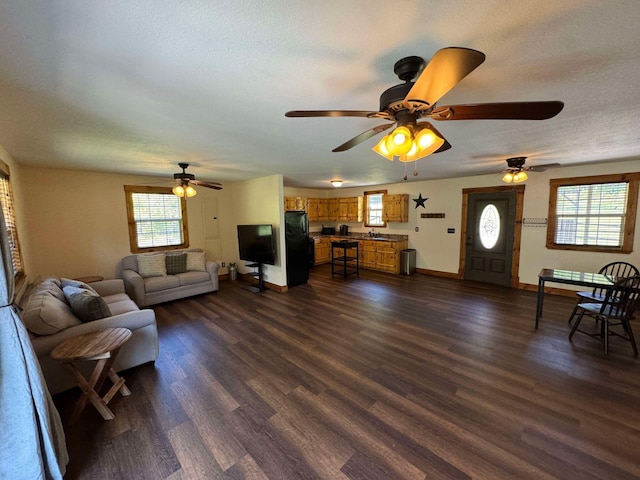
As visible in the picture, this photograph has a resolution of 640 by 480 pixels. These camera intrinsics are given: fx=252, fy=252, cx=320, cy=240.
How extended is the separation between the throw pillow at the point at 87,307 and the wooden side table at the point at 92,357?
1.17 feet

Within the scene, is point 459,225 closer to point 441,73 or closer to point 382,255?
point 382,255

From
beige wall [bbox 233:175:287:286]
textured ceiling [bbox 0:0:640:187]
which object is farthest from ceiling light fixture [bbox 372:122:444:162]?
beige wall [bbox 233:175:287:286]

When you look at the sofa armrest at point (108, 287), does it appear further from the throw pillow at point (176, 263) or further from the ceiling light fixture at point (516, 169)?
the ceiling light fixture at point (516, 169)

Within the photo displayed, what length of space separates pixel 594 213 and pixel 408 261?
3511mm

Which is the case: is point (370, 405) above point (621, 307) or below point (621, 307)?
below

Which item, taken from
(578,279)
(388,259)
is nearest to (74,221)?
(388,259)

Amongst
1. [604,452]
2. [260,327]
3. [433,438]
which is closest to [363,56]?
[433,438]

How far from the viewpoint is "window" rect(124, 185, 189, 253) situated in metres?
5.10

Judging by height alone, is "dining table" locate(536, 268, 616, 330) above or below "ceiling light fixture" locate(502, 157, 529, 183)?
below

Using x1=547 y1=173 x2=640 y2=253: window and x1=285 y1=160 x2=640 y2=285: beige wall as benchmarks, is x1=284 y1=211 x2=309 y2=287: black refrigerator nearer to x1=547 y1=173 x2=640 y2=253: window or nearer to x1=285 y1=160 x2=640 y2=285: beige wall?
x1=285 y1=160 x2=640 y2=285: beige wall

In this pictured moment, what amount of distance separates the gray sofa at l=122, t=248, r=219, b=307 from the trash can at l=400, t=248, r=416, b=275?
4625mm

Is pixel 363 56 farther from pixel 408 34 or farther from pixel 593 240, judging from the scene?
pixel 593 240

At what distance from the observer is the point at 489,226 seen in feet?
18.7

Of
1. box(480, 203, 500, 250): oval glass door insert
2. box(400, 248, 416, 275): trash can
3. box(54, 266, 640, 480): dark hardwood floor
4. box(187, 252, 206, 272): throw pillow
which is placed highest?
box(480, 203, 500, 250): oval glass door insert
